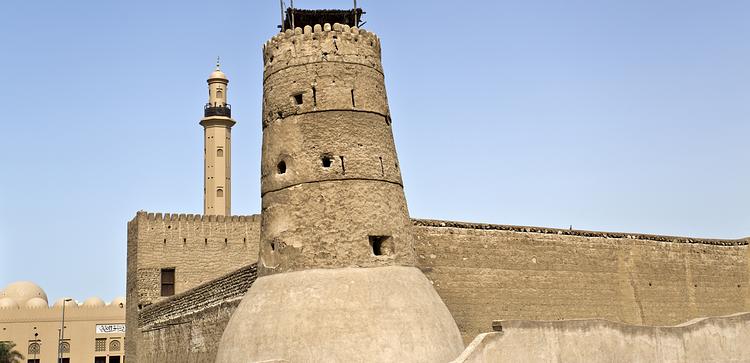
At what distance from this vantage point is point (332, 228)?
14.5m

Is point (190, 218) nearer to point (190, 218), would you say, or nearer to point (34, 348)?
point (190, 218)

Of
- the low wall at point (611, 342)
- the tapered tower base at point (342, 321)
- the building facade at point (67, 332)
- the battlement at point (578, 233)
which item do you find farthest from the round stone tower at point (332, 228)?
the building facade at point (67, 332)

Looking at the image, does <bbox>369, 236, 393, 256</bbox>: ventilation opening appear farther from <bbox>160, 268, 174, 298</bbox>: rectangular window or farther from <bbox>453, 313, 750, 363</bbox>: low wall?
<bbox>160, 268, 174, 298</bbox>: rectangular window

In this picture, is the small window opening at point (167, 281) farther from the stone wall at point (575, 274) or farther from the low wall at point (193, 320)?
the stone wall at point (575, 274)

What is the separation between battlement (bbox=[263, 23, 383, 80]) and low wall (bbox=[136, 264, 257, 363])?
4100 mm

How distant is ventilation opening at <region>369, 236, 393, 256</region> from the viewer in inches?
583

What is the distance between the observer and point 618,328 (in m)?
15.1

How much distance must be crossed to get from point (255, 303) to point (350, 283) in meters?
1.56

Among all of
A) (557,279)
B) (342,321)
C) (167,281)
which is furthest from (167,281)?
(342,321)

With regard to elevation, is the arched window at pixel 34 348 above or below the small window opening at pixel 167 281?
below

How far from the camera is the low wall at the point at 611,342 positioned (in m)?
13.7

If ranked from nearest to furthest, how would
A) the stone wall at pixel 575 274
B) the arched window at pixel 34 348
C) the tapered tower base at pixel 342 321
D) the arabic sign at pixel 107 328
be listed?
the tapered tower base at pixel 342 321
the stone wall at pixel 575 274
the arched window at pixel 34 348
the arabic sign at pixel 107 328

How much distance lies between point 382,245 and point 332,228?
0.89 m

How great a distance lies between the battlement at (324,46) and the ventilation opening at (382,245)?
2.93 meters
